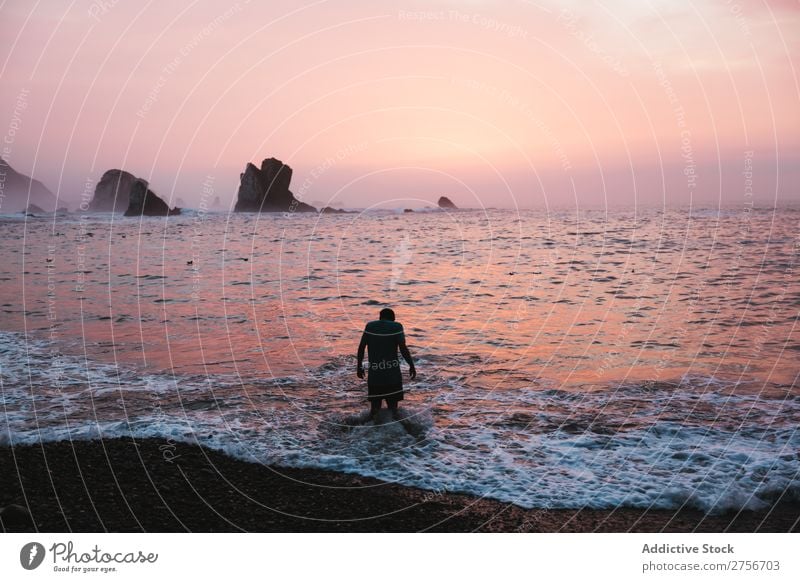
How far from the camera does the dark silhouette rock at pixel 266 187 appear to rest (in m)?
150

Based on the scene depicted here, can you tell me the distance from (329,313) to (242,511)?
65.9 ft

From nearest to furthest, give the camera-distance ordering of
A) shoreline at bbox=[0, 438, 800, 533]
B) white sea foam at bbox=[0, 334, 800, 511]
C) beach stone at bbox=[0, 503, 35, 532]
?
beach stone at bbox=[0, 503, 35, 532], shoreline at bbox=[0, 438, 800, 533], white sea foam at bbox=[0, 334, 800, 511]

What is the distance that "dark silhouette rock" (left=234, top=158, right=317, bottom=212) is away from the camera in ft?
494

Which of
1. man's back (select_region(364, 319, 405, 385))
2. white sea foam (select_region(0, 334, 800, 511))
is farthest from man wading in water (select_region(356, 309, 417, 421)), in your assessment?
white sea foam (select_region(0, 334, 800, 511))

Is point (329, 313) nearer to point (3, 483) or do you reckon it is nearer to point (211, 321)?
point (211, 321)

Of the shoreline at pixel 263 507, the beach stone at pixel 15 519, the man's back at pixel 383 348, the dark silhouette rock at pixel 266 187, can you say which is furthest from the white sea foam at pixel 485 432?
the dark silhouette rock at pixel 266 187

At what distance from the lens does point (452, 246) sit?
6844 cm
